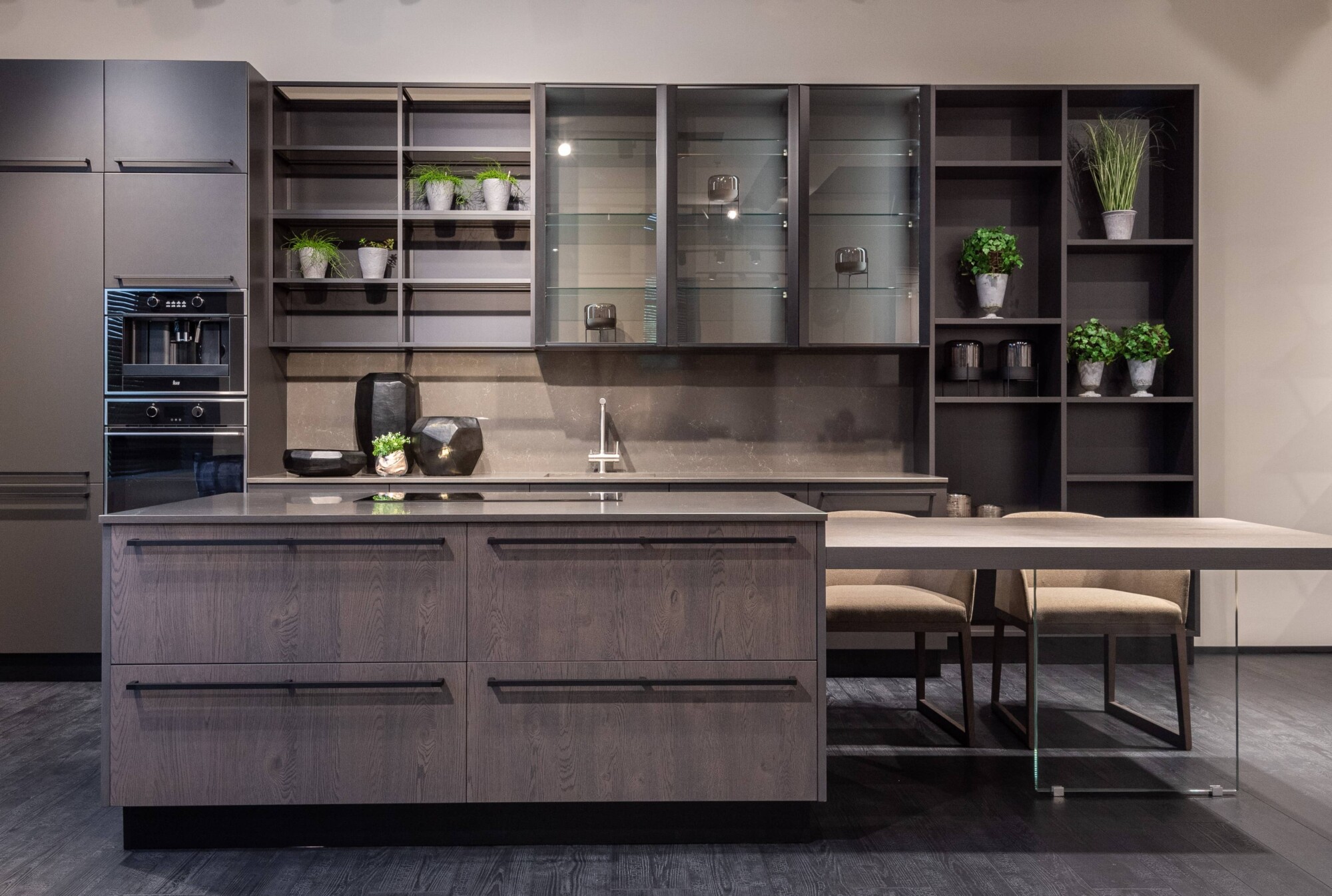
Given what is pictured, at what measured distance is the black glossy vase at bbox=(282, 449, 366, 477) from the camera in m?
3.91

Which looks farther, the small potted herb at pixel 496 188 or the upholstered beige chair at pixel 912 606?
the small potted herb at pixel 496 188

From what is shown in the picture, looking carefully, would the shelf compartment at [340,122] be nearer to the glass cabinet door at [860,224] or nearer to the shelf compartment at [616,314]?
the shelf compartment at [616,314]

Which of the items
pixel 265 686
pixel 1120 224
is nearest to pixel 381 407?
pixel 265 686

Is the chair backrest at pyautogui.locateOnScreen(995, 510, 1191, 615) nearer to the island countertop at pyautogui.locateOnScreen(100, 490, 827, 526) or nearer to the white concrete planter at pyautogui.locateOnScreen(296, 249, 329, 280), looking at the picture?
the island countertop at pyautogui.locateOnScreen(100, 490, 827, 526)

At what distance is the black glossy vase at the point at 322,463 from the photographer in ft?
12.8

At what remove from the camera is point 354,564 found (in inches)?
82.3

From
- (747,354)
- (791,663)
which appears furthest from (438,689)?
(747,354)

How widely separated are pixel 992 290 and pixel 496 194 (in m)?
2.41

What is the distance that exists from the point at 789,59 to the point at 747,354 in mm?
1497

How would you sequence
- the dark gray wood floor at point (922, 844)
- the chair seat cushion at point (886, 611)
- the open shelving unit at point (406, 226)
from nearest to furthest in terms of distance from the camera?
1. the dark gray wood floor at point (922, 844)
2. the chair seat cushion at point (886, 611)
3. the open shelving unit at point (406, 226)

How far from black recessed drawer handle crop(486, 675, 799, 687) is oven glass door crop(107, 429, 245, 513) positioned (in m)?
2.26

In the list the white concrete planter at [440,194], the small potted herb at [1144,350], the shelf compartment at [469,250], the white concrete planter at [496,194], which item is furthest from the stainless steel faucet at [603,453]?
the small potted herb at [1144,350]

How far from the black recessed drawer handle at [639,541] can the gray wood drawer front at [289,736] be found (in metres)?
0.33

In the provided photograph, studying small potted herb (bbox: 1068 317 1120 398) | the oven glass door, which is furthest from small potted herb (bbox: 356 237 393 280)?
small potted herb (bbox: 1068 317 1120 398)
